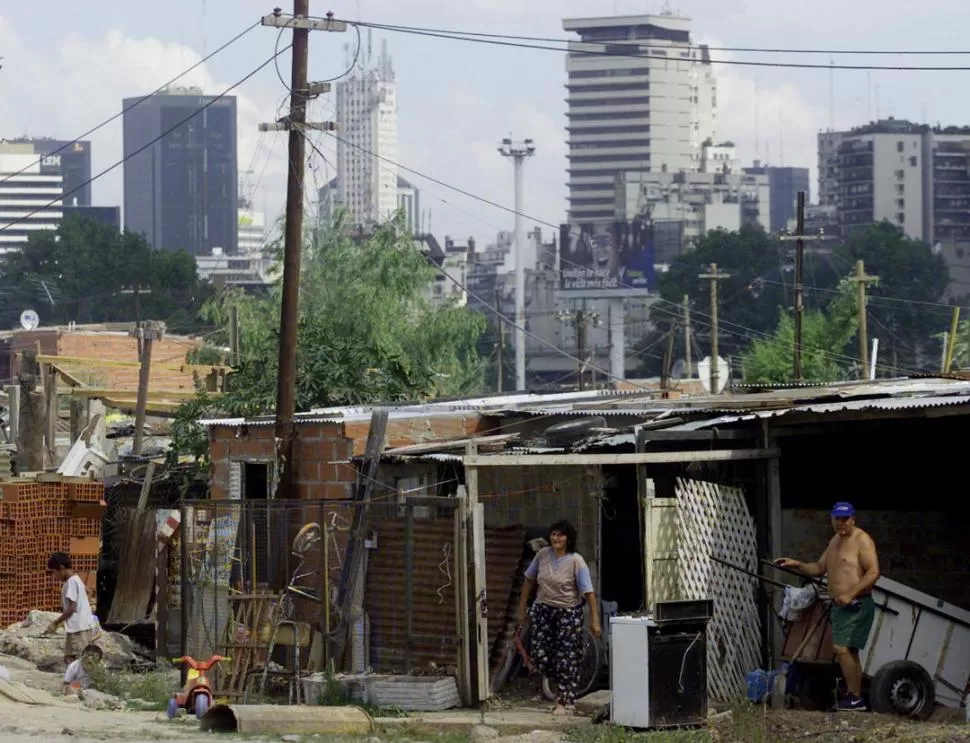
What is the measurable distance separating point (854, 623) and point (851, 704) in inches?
23.1

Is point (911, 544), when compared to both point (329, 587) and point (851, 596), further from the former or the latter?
point (329, 587)

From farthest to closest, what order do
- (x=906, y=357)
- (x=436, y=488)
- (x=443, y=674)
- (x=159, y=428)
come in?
1. (x=906, y=357)
2. (x=159, y=428)
3. (x=436, y=488)
4. (x=443, y=674)

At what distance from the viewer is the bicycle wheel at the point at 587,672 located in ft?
46.4

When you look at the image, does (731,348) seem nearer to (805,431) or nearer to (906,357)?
(906,357)

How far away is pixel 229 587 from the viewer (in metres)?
15.8

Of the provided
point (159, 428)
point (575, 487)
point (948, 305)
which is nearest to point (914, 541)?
point (575, 487)

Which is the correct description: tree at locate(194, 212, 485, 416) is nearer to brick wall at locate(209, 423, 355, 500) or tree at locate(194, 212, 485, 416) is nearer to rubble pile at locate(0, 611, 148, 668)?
rubble pile at locate(0, 611, 148, 668)

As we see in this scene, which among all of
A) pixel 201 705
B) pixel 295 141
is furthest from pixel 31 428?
pixel 201 705

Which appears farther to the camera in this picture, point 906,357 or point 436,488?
point 906,357

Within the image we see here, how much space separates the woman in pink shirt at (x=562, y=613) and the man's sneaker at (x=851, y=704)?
1.89 m

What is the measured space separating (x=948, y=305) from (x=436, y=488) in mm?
110719

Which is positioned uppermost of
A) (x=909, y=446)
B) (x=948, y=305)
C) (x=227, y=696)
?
(x=948, y=305)

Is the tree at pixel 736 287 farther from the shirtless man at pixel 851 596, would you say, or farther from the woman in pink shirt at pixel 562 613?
the shirtless man at pixel 851 596

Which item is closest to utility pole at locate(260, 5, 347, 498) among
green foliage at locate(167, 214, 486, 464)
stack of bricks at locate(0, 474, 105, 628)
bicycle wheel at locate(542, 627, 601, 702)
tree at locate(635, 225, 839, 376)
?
stack of bricks at locate(0, 474, 105, 628)
